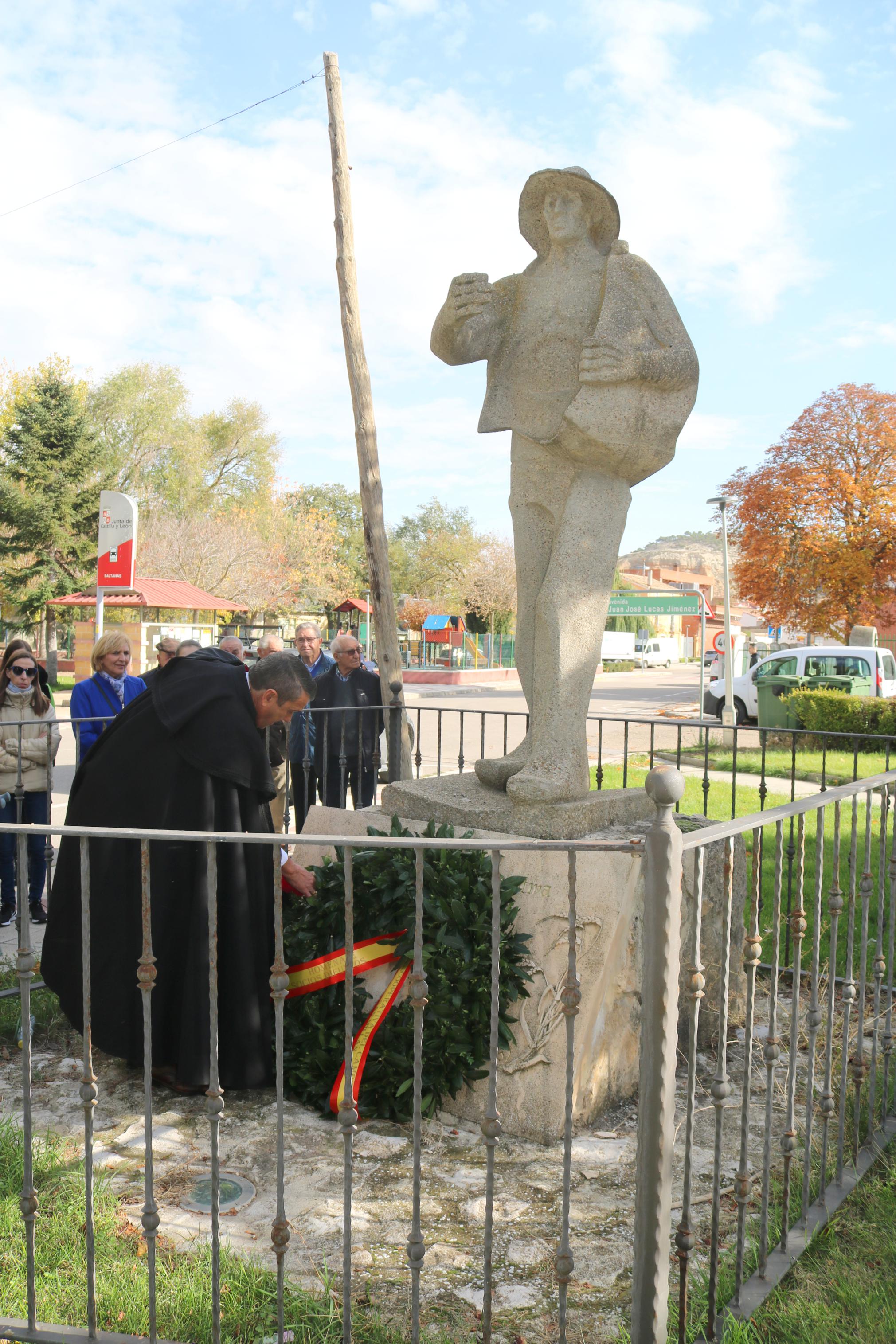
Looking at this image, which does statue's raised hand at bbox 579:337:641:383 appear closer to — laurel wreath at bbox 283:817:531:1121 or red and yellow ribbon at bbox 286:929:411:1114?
laurel wreath at bbox 283:817:531:1121

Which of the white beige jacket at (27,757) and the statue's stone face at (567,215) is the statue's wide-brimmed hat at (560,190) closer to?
the statue's stone face at (567,215)

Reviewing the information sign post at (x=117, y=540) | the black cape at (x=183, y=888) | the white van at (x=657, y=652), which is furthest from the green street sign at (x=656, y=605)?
the white van at (x=657, y=652)

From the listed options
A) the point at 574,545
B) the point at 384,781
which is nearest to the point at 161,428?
the point at 384,781

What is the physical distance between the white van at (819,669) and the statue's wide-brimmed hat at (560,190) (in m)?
13.6

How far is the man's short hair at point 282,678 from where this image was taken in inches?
148

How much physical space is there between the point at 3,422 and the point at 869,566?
82.4ft

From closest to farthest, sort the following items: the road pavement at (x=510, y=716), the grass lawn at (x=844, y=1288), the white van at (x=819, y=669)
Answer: the grass lawn at (x=844, y=1288) → the road pavement at (x=510, y=716) → the white van at (x=819, y=669)

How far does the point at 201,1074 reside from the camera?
360 centimetres

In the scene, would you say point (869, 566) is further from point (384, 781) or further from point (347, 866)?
point (347, 866)

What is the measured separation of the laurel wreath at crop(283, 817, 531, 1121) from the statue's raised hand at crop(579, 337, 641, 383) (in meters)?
1.77

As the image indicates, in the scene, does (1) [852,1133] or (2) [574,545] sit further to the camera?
(2) [574,545]

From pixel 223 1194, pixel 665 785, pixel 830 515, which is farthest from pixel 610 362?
pixel 830 515

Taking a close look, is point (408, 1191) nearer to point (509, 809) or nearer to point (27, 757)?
point (509, 809)

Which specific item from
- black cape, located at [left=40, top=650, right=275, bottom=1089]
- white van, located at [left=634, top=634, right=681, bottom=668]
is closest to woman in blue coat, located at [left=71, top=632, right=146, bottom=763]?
black cape, located at [left=40, top=650, right=275, bottom=1089]
